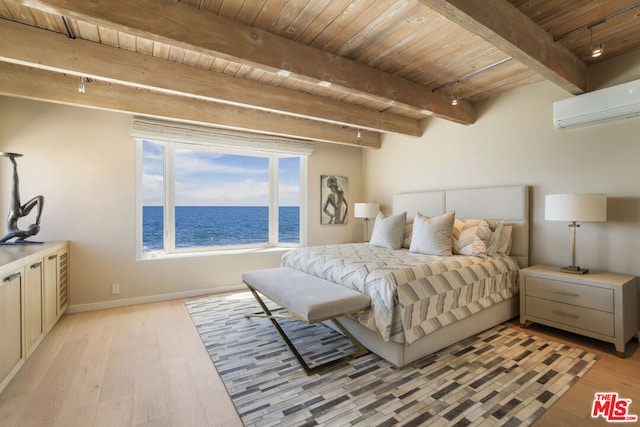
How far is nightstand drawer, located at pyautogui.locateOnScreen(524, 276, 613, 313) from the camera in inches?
90.7

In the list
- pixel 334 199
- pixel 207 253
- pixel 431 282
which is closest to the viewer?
pixel 431 282

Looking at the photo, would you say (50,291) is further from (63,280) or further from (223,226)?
(223,226)

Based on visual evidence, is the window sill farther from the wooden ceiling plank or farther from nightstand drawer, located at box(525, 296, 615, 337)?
nightstand drawer, located at box(525, 296, 615, 337)

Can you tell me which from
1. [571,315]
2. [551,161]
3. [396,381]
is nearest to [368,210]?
[551,161]

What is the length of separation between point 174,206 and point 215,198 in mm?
708

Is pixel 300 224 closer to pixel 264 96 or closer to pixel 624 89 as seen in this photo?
pixel 264 96

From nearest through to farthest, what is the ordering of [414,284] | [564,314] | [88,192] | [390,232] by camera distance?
1. [414,284]
2. [564,314]
3. [88,192]
4. [390,232]

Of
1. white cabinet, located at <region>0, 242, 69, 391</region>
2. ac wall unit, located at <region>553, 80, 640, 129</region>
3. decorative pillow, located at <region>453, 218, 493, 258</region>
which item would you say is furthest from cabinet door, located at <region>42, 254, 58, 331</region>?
ac wall unit, located at <region>553, 80, 640, 129</region>

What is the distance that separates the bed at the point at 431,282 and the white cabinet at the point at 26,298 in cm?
222

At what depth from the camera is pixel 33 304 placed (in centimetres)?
224

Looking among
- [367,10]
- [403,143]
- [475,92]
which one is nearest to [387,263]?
[367,10]

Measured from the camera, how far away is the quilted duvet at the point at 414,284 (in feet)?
6.77

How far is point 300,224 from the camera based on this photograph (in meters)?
4.88

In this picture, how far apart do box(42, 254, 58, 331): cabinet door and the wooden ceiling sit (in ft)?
4.99
